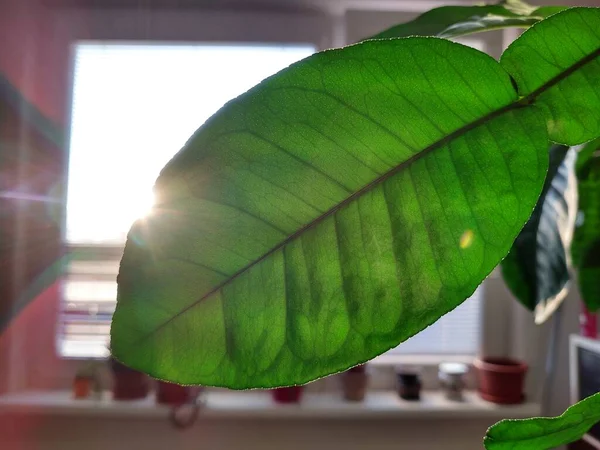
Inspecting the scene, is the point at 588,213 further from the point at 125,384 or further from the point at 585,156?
the point at 125,384

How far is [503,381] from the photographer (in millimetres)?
1461

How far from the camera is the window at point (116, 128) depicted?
1570 millimetres

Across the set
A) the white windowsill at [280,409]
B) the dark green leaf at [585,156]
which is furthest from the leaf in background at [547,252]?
the white windowsill at [280,409]

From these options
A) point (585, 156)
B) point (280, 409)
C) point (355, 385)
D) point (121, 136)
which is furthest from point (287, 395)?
point (585, 156)

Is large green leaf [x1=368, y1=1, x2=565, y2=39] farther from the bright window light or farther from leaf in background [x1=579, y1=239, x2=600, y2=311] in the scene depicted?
the bright window light

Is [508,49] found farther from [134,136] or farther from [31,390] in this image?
[31,390]

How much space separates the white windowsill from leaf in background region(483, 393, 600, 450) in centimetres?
130

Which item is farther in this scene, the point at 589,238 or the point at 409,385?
the point at 409,385

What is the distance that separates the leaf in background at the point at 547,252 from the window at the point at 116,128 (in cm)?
125

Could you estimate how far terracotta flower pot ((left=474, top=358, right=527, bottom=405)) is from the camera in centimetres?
145

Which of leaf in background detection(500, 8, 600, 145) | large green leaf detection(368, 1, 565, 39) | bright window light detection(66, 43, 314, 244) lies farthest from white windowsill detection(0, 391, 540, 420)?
leaf in background detection(500, 8, 600, 145)

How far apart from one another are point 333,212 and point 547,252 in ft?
0.87

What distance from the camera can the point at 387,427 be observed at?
1510mm

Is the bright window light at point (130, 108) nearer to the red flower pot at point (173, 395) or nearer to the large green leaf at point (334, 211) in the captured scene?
the red flower pot at point (173, 395)
